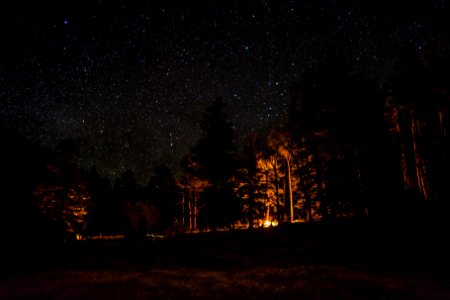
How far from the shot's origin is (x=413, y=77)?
31500 mm

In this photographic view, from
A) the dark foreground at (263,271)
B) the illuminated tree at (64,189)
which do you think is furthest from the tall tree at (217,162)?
the dark foreground at (263,271)

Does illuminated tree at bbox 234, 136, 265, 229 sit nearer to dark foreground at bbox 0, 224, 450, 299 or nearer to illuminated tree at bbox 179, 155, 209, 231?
illuminated tree at bbox 179, 155, 209, 231

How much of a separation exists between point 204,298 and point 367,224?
15.0 m

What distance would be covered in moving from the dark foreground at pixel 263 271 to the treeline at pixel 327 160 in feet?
11.8

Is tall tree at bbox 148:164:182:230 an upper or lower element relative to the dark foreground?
upper

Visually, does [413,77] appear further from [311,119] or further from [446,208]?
[446,208]

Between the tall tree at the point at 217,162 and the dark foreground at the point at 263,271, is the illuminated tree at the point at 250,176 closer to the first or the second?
the tall tree at the point at 217,162

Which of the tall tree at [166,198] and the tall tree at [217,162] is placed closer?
the tall tree at [217,162]

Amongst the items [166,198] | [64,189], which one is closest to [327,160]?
[64,189]

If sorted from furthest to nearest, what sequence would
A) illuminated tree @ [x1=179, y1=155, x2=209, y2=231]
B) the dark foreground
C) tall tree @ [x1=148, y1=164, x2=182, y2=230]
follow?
1. tall tree @ [x1=148, y1=164, x2=182, y2=230]
2. illuminated tree @ [x1=179, y1=155, x2=209, y2=231]
3. the dark foreground

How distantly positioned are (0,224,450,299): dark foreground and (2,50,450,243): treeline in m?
3.58

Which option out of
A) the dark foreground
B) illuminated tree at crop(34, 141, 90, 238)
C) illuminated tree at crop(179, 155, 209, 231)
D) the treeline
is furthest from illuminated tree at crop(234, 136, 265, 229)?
illuminated tree at crop(34, 141, 90, 238)

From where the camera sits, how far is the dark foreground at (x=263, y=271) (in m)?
10.8

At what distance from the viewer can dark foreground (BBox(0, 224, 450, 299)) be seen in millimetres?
10828
